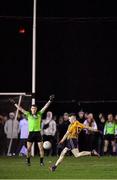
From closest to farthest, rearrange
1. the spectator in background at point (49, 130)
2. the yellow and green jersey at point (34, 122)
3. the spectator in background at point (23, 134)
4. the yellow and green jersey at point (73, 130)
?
the yellow and green jersey at point (73, 130) < the yellow and green jersey at point (34, 122) < the spectator in background at point (23, 134) < the spectator in background at point (49, 130)

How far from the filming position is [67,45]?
39.0 metres

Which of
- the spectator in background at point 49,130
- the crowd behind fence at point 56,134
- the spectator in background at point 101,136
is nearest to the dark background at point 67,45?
the spectator in background at point 101,136

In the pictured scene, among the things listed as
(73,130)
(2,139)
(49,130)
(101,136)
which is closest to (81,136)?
(101,136)

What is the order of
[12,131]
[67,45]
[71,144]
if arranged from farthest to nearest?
[67,45], [12,131], [71,144]

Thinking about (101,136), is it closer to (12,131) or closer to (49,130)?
(49,130)

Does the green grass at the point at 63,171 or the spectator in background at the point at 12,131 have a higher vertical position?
the spectator in background at the point at 12,131

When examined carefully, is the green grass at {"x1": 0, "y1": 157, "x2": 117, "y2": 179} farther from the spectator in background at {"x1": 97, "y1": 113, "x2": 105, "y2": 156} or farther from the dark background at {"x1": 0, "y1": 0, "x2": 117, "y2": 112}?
the dark background at {"x1": 0, "y1": 0, "x2": 117, "y2": 112}

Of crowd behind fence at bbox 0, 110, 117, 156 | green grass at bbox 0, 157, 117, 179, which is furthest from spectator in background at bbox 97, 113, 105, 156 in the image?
green grass at bbox 0, 157, 117, 179

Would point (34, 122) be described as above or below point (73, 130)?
above

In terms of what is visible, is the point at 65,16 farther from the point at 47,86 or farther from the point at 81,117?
the point at 81,117

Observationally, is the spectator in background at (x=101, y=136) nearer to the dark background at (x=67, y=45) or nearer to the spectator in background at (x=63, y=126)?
the spectator in background at (x=63, y=126)

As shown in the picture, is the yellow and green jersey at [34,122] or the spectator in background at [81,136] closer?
the yellow and green jersey at [34,122]

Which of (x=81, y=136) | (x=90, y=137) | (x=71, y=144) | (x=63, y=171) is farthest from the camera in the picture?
(x=81, y=136)

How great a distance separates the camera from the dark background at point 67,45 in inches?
1524
